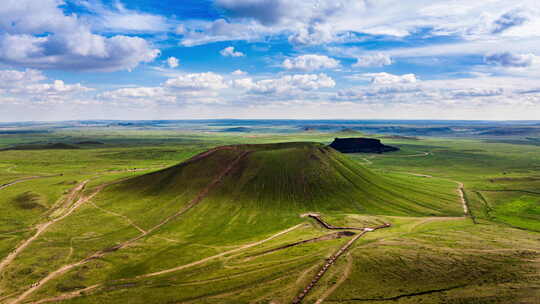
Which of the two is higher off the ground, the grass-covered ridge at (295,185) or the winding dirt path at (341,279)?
the grass-covered ridge at (295,185)

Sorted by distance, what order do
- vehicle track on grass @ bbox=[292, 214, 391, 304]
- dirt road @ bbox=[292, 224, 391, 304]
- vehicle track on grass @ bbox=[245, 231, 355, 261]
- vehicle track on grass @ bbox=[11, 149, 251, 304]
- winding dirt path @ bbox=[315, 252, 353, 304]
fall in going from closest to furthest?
1. winding dirt path @ bbox=[315, 252, 353, 304]
2. dirt road @ bbox=[292, 224, 391, 304]
3. vehicle track on grass @ bbox=[292, 214, 391, 304]
4. vehicle track on grass @ bbox=[11, 149, 251, 304]
5. vehicle track on grass @ bbox=[245, 231, 355, 261]

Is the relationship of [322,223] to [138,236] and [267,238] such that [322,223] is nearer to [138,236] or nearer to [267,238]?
[267,238]

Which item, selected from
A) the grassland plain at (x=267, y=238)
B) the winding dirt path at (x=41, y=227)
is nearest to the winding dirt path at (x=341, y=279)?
the grassland plain at (x=267, y=238)

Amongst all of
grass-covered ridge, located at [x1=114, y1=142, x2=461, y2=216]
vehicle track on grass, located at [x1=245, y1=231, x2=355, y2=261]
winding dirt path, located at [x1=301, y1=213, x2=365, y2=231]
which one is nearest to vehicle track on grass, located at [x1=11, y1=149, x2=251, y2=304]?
grass-covered ridge, located at [x1=114, y1=142, x2=461, y2=216]

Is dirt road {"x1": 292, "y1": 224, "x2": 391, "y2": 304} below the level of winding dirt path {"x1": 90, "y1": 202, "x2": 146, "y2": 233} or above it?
above

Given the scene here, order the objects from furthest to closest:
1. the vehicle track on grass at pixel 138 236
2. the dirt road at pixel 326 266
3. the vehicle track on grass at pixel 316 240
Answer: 1. the vehicle track on grass at pixel 316 240
2. the vehicle track on grass at pixel 138 236
3. the dirt road at pixel 326 266

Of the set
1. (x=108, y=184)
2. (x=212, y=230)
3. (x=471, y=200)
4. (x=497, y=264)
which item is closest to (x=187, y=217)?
(x=212, y=230)

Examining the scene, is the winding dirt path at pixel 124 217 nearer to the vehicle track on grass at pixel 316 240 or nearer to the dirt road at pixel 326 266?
the vehicle track on grass at pixel 316 240

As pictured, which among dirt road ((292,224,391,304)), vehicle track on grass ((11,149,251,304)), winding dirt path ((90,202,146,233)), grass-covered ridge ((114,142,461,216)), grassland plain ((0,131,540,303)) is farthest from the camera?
grass-covered ridge ((114,142,461,216))

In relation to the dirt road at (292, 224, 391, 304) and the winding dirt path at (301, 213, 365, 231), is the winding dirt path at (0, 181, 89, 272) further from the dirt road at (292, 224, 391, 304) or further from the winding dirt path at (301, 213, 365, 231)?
the winding dirt path at (301, 213, 365, 231)
